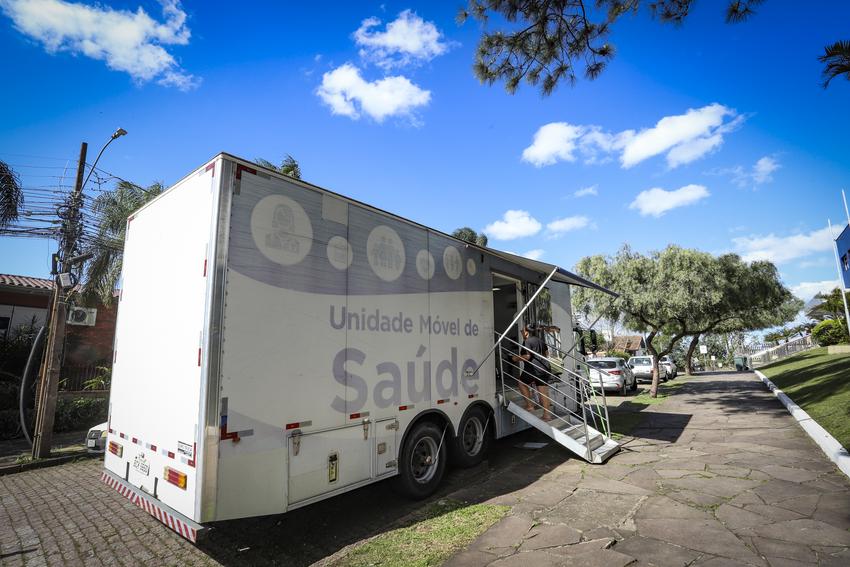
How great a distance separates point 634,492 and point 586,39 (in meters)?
6.54

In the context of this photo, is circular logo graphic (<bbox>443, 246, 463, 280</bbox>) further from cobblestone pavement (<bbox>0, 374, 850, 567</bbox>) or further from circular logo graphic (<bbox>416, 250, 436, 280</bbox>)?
cobblestone pavement (<bbox>0, 374, 850, 567</bbox>)

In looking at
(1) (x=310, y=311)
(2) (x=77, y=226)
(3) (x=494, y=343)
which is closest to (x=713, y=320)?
(3) (x=494, y=343)

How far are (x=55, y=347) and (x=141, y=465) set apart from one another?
6415 mm

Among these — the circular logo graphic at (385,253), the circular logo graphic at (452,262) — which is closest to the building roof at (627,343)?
the circular logo graphic at (452,262)

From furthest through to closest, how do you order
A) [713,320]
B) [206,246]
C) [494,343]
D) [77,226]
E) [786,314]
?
[786,314] → [713,320] → [77,226] → [494,343] → [206,246]

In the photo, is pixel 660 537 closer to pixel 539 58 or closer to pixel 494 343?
pixel 494 343

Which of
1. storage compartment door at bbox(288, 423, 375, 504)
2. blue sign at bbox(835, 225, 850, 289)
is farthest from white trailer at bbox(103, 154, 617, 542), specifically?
blue sign at bbox(835, 225, 850, 289)

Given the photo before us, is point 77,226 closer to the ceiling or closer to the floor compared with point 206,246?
closer to the ceiling

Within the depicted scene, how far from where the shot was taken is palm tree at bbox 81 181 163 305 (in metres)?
10.5

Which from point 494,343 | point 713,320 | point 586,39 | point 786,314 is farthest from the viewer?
point 786,314

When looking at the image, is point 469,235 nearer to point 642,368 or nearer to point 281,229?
point 642,368

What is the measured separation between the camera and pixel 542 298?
8.57m

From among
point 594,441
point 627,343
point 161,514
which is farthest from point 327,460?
point 627,343

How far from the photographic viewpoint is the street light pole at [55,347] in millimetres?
8094
